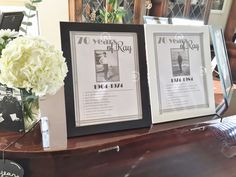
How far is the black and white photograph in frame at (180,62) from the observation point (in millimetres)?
992

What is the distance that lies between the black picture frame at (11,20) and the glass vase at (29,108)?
1.23ft

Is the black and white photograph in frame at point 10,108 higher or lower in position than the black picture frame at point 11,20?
lower

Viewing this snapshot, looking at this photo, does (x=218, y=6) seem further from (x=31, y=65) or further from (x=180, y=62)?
(x=31, y=65)

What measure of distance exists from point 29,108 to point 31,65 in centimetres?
18

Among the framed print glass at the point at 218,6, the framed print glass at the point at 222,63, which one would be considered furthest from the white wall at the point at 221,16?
the framed print glass at the point at 222,63

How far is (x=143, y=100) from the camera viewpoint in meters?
0.93

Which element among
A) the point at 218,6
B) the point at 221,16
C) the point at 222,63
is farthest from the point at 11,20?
the point at 221,16

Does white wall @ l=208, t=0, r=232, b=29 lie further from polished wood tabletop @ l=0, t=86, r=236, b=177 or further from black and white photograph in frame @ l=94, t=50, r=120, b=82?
black and white photograph in frame @ l=94, t=50, r=120, b=82

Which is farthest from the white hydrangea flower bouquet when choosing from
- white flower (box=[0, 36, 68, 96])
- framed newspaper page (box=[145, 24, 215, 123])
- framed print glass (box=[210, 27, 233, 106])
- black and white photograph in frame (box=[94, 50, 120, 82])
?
framed print glass (box=[210, 27, 233, 106])

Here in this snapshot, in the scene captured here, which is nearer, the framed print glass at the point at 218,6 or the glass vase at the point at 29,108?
the glass vase at the point at 29,108

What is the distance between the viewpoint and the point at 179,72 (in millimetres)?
1000

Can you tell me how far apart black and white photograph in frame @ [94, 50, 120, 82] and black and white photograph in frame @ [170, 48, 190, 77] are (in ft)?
0.70

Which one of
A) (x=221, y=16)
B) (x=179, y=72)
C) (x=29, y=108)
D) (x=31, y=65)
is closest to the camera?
(x=31, y=65)

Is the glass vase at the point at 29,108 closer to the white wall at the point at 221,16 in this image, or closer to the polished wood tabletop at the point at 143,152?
the polished wood tabletop at the point at 143,152
